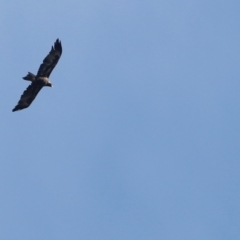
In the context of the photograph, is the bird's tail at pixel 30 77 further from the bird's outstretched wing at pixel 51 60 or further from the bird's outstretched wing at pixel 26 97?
the bird's outstretched wing at pixel 26 97

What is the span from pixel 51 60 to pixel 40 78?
174cm

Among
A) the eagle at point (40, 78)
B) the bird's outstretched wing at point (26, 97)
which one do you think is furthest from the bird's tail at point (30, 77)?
the bird's outstretched wing at point (26, 97)

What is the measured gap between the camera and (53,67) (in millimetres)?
86125

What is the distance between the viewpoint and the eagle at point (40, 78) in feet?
281

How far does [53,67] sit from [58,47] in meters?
1.79

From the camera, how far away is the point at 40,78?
8600 centimetres

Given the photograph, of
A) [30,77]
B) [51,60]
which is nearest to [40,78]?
[30,77]

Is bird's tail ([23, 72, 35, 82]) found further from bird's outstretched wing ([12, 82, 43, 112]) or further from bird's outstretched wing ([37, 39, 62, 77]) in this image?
bird's outstretched wing ([12, 82, 43, 112])

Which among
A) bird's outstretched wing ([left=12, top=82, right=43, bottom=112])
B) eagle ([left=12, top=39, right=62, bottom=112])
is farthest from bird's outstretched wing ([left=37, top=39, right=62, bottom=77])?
bird's outstretched wing ([left=12, top=82, right=43, bottom=112])

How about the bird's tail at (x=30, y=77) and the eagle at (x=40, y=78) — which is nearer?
the bird's tail at (x=30, y=77)

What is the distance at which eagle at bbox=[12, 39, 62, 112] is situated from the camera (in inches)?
3366

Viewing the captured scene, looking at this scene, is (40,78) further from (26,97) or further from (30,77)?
(26,97)

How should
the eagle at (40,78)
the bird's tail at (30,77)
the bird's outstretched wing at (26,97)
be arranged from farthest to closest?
the bird's outstretched wing at (26,97) → the eagle at (40,78) → the bird's tail at (30,77)

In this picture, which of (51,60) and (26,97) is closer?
(51,60)
